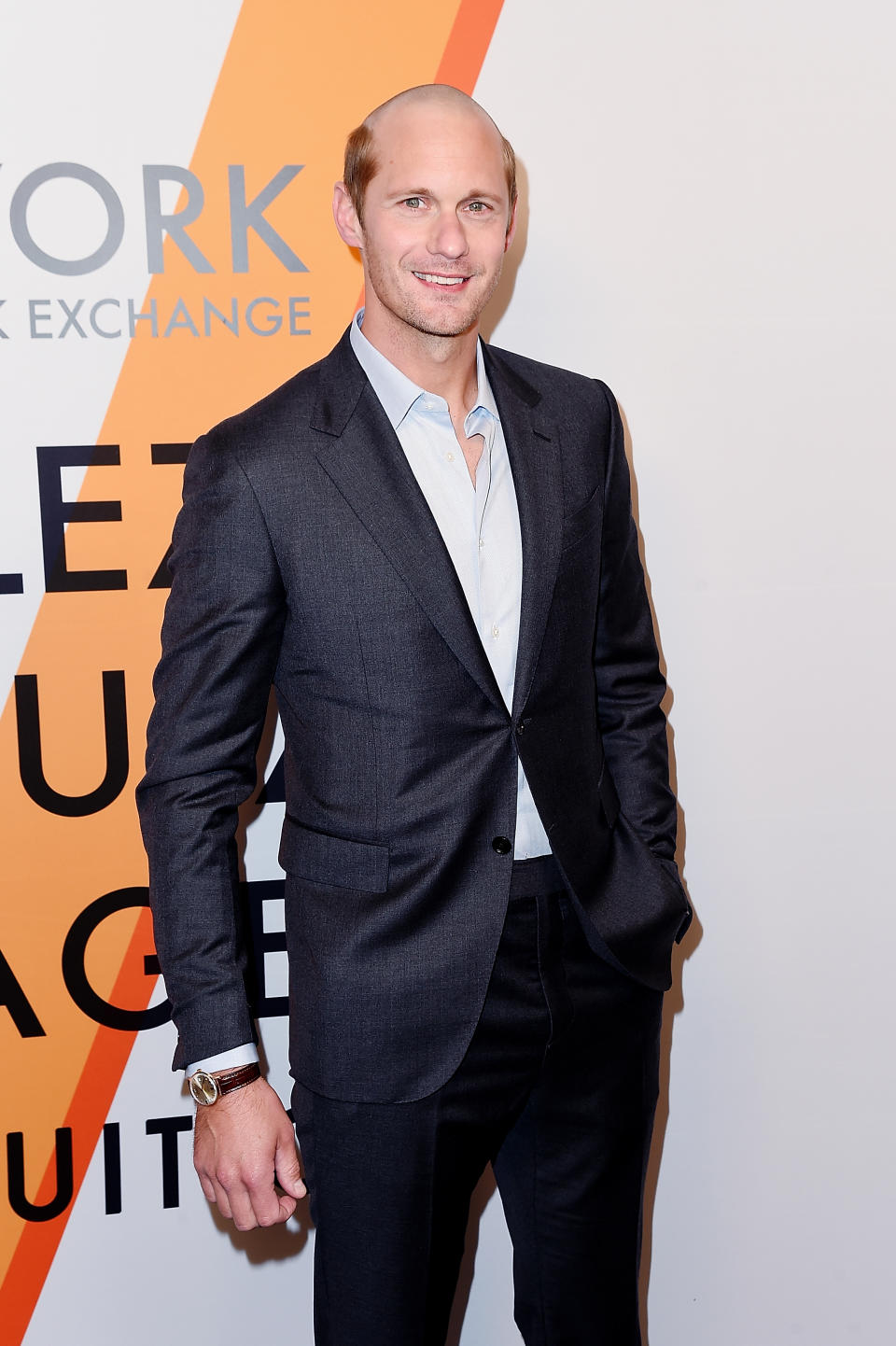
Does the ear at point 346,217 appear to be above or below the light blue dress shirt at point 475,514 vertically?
above

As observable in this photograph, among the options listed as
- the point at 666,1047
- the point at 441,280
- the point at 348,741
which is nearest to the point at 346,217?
the point at 441,280

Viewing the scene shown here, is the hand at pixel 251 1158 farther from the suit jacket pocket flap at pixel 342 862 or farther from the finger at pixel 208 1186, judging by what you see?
the suit jacket pocket flap at pixel 342 862

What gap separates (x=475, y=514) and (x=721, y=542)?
730mm

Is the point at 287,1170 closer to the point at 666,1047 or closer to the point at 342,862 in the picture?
the point at 342,862

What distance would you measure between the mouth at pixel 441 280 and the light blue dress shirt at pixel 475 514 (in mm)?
112

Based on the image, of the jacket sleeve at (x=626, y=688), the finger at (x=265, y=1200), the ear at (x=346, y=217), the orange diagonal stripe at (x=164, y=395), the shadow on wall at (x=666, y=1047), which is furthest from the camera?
the shadow on wall at (x=666, y=1047)

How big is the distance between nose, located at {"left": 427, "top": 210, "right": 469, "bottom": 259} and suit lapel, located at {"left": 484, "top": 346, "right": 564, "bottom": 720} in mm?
213

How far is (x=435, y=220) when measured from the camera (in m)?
1.55

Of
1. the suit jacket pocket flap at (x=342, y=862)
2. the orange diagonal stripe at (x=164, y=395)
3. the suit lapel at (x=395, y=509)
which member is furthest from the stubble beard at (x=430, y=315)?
the suit jacket pocket flap at (x=342, y=862)

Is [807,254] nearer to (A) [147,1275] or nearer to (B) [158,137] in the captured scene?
(B) [158,137]

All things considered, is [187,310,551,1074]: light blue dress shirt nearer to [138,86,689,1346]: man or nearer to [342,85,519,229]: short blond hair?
[138,86,689,1346]: man

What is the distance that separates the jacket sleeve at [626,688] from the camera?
1764 millimetres

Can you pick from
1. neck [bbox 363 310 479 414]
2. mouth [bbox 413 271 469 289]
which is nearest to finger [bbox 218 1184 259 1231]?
neck [bbox 363 310 479 414]

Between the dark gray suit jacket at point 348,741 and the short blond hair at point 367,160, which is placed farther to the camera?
the short blond hair at point 367,160
